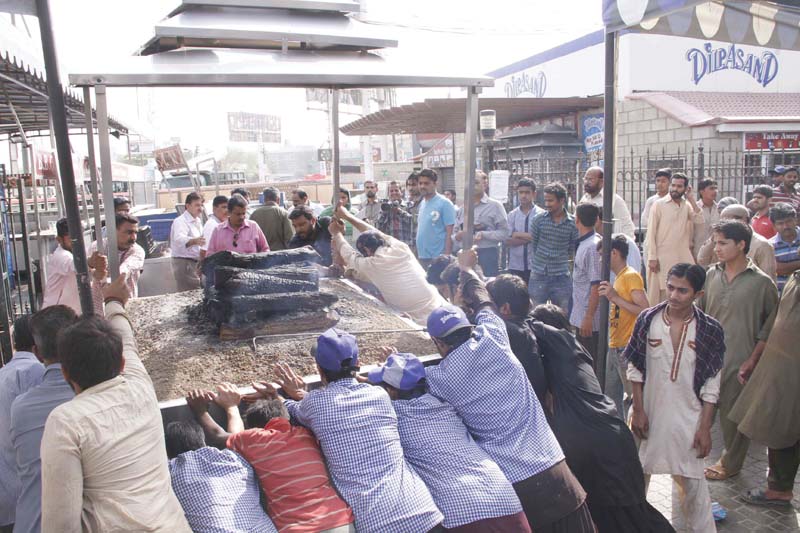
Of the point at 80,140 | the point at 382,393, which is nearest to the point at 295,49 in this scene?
the point at 382,393

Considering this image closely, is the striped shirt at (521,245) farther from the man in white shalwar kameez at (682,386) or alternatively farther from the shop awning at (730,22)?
the man in white shalwar kameez at (682,386)

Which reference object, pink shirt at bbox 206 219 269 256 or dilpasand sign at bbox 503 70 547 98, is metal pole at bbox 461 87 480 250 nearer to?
pink shirt at bbox 206 219 269 256

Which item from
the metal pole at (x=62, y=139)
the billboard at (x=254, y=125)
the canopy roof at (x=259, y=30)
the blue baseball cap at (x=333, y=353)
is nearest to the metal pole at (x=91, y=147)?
the canopy roof at (x=259, y=30)

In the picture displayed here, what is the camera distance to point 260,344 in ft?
14.4

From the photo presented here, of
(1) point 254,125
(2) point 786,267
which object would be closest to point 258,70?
(2) point 786,267

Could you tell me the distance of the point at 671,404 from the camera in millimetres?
3520

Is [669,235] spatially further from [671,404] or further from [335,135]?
[671,404]

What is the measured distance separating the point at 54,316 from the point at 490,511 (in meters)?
2.17

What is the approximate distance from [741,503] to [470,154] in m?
2.96

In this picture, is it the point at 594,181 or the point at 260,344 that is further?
the point at 594,181

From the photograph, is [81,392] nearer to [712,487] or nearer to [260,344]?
[260,344]

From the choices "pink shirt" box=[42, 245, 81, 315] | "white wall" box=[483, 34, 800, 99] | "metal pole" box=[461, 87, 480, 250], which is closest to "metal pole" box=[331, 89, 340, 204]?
"metal pole" box=[461, 87, 480, 250]

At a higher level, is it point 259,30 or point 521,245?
point 259,30

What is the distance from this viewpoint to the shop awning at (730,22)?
11.6 ft
